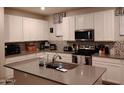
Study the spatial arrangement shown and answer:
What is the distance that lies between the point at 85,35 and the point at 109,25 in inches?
30.1

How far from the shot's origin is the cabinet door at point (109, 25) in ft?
11.5

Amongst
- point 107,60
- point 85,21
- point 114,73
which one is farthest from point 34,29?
point 114,73

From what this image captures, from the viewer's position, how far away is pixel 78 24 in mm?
4168

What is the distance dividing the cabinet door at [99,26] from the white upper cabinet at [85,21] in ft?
0.44

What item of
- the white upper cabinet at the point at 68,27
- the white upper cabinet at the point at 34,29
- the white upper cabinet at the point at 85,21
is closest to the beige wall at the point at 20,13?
the white upper cabinet at the point at 34,29

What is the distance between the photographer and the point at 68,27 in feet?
14.6

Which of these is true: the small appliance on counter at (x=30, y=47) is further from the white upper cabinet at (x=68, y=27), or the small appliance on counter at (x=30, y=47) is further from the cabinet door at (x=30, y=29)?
the white upper cabinet at (x=68, y=27)

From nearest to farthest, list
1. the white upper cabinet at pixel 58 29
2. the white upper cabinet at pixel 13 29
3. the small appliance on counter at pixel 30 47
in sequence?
the white upper cabinet at pixel 13 29 → the small appliance on counter at pixel 30 47 → the white upper cabinet at pixel 58 29

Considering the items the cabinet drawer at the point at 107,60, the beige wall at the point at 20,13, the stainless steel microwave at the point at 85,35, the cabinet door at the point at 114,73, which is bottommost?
the cabinet door at the point at 114,73

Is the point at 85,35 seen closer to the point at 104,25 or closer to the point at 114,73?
the point at 104,25
